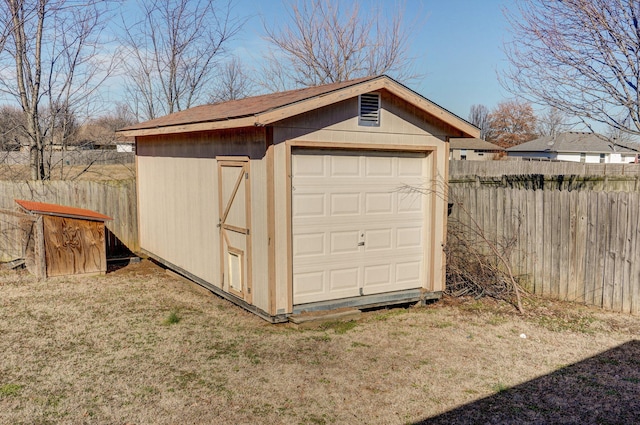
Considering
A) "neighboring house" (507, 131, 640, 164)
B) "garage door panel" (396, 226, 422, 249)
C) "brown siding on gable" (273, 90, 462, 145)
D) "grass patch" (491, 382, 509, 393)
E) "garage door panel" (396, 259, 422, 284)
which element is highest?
"neighboring house" (507, 131, 640, 164)

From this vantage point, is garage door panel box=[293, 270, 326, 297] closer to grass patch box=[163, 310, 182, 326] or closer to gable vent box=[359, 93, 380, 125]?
grass patch box=[163, 310, 182, 326]

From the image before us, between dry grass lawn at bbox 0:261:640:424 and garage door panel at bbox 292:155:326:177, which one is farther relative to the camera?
garage door panel at bbox 292:155:326:177

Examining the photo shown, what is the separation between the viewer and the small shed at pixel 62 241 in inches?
354

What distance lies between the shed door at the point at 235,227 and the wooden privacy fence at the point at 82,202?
4872 millimetres

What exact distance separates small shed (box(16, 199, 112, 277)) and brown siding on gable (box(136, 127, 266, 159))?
184 cm

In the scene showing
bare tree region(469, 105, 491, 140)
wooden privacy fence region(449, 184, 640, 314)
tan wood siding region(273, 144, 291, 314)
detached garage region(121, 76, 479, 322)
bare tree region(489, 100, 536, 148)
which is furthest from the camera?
bare tree region(469, 105, 491, 140)

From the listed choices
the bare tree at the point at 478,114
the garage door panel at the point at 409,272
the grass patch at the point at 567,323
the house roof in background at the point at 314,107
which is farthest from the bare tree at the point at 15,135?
the bare tree at the point at 478,114

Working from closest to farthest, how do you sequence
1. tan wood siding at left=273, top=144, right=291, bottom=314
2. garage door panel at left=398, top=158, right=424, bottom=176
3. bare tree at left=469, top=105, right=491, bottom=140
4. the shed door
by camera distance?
tan wood siding at left=273, top=144, right=291, bottom=314
the shed door
garage door panel at left=398, top=158, right=424, bottom=176
bare tree at left=469, top=105, right=491, bottom=140

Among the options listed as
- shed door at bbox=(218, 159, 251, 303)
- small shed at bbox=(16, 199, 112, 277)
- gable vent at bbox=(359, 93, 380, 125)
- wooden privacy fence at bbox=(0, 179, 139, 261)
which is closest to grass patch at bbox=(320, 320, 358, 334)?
shed door at bbox=(218, 159, 251, 303)

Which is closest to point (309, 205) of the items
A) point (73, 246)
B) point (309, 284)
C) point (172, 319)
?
point (309, 284)

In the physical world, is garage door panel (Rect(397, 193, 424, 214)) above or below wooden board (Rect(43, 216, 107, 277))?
above

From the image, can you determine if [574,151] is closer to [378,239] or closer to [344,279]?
[378,239]

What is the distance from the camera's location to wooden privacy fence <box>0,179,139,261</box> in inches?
416

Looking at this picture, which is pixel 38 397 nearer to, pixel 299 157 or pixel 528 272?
pixel 299 157
